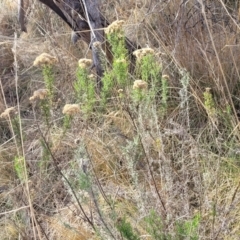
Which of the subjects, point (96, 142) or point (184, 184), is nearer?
point (184, 184)

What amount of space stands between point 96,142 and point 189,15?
1140 mm

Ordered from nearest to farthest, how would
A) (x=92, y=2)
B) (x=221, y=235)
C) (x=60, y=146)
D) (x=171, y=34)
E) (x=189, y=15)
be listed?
(x=221, y=235) < (x=60, y=146) < (x=92, y=2) < (x=171, y=34) < (x=189, y=15)

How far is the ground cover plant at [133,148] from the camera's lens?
5.32 feet

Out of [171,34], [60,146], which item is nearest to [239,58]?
[171,34]

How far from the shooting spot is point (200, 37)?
277 centimetres

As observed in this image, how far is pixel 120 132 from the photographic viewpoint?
2.28 m

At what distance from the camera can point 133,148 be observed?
5.74 feet

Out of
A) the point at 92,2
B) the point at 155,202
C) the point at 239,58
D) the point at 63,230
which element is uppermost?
the point at 92,2

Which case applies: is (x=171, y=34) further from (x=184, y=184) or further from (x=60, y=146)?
(x=184, y=184)

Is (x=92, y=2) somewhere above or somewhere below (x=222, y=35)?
above

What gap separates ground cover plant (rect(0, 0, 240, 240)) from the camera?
5.32ft

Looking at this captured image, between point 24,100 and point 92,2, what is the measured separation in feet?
2.97

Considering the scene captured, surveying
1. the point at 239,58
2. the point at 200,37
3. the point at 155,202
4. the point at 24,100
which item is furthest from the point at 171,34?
the point at 155,202


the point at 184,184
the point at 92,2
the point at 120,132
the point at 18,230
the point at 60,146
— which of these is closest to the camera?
the point at 184,184
